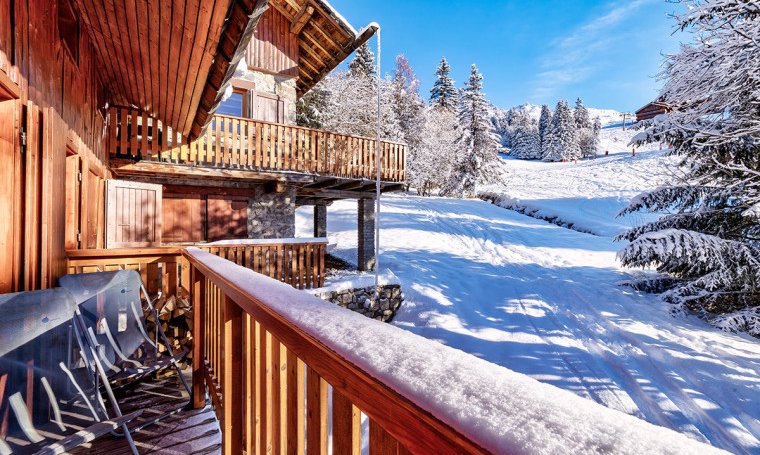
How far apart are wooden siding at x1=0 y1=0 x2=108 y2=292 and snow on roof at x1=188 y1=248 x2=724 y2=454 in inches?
137

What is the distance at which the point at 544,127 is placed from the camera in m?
58.0

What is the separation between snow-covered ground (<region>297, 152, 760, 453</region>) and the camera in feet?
17.3

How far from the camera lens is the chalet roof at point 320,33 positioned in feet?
33.1

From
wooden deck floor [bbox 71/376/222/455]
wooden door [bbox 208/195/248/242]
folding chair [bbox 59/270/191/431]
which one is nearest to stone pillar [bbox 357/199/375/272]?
wooden door [bbox 208/195/248/242]

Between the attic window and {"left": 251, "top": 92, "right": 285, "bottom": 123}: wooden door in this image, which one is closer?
the attic window

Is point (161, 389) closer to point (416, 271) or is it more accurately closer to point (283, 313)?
point (283, 313)

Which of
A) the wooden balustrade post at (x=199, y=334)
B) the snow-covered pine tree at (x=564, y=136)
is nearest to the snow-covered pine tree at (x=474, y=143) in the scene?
the snow-covered pine tree at (x=564, y=136)

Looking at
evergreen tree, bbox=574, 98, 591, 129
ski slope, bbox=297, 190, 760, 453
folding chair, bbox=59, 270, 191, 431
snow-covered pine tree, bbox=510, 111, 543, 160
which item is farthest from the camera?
snow-covered pine tree, bbox=510, 111, 543, 160

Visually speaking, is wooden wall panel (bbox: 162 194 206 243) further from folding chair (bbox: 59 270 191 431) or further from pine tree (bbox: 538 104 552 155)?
pine tree (bbox: 538 104 552 155)

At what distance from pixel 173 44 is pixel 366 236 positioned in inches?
296

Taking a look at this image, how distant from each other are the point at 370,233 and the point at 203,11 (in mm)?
8119

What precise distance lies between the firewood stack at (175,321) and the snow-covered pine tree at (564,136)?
177 ft

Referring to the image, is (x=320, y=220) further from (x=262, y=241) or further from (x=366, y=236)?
(x=262, y=241)

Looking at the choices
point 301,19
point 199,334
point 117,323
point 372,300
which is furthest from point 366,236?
point 199,334
